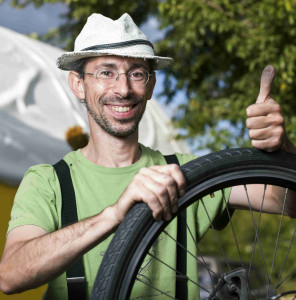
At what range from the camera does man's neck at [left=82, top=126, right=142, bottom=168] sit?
201 cm

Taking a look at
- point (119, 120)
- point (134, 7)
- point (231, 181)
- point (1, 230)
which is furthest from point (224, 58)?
point (231, 181)

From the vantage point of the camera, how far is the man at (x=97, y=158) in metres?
1.53

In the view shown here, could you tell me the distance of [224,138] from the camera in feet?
18.4

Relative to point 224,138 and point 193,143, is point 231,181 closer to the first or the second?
point 224,138

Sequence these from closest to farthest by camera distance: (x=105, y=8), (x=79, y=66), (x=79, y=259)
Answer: (x=79, y=259) < (x=79, y=66) < (x=105, y=8)

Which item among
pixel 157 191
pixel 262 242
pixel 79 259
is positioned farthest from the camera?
pixel 262 242

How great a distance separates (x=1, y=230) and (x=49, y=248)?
1.64 meters

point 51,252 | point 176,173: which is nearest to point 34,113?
point 51,252

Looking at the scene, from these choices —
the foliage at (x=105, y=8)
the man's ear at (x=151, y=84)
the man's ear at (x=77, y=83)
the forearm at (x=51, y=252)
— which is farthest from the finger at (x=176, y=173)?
the foliage at (x=105, y=8)

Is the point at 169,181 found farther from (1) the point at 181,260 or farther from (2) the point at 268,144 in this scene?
(1) the point at 181,260

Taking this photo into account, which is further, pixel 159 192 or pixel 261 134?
pixel 261 134

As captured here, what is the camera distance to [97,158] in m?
2.03

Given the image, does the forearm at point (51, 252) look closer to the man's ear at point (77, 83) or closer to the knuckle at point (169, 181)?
the knuckle at point (169, 181)

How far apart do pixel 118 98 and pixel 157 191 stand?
0.70 metres
